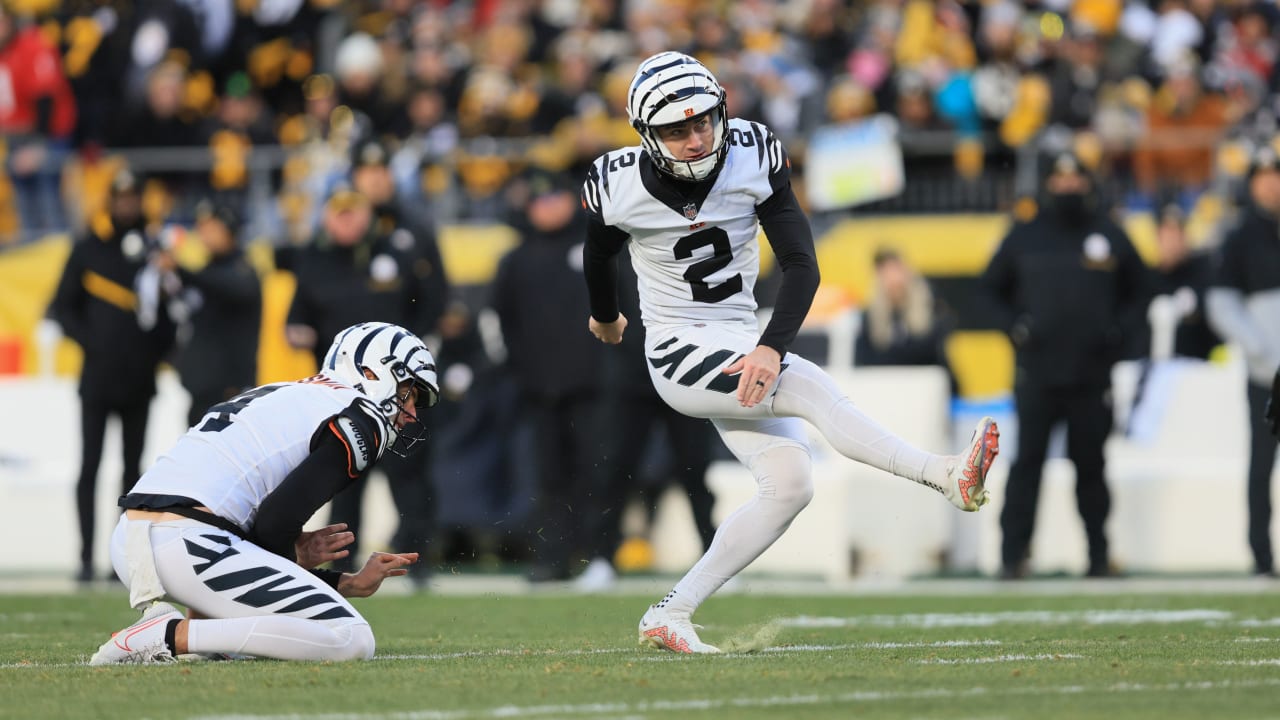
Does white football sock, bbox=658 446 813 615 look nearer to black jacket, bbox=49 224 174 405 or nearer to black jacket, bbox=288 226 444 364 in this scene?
black jacket, bbox=288 226 444 364

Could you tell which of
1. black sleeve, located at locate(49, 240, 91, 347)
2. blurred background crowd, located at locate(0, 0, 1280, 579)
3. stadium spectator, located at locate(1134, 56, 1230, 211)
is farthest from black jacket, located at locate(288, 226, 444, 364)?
stadium spectator, located at locate(1134, 56, 1230, 211)

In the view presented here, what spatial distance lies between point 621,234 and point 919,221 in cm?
938

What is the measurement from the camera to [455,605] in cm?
1017

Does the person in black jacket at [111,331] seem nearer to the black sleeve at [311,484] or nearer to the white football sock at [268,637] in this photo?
the white football sock at [268,637]

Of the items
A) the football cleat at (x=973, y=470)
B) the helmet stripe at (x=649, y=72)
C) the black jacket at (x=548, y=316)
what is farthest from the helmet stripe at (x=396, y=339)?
the black jacket at (x=548, y=316)

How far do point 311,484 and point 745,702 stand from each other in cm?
166

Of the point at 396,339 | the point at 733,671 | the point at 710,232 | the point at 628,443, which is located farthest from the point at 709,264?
the point at 628,443

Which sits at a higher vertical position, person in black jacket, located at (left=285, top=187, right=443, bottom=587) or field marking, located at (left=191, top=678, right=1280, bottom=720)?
person in black jacket, located at (left=285, top=187, right=443, bottom=587)

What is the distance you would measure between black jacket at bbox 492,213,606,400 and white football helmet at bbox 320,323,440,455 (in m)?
5.01

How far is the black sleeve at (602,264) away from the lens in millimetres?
7148

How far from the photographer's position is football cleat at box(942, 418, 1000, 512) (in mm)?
6645

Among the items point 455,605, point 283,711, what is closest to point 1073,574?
point 455,605

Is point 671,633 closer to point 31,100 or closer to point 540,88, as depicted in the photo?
point 540,88

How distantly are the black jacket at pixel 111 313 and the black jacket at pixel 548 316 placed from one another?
212cm
